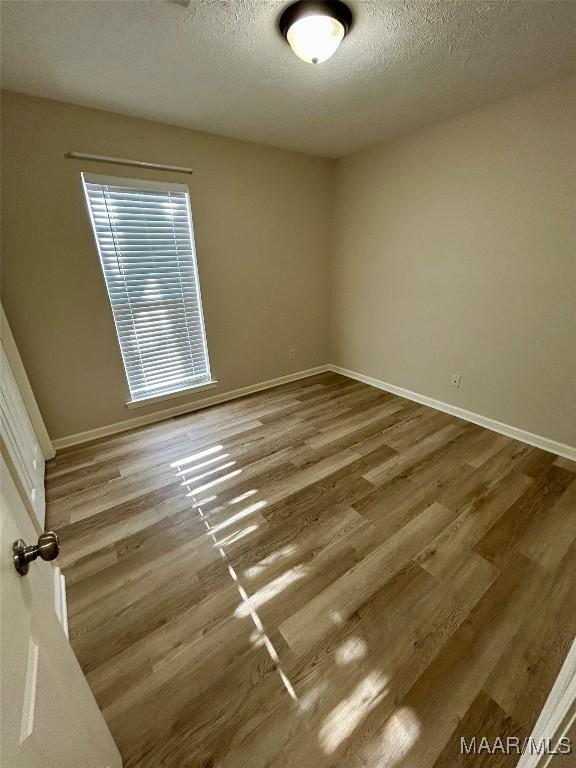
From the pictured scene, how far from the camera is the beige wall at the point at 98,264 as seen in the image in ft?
6.55

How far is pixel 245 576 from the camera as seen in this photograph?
1.43 metres

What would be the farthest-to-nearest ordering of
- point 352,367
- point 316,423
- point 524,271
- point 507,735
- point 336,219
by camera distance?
point 352,367 → point 336,219 → point 316,423 → point 524,271 → point 507,735

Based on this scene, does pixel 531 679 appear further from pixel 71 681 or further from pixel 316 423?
pixel 316 423

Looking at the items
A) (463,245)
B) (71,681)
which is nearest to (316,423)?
(463,245)

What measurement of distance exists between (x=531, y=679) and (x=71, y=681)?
54.9 inches

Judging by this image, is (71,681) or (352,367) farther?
(352,367)

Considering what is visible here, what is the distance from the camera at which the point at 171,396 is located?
2.90 metres

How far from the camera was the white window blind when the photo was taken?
7.51 feet

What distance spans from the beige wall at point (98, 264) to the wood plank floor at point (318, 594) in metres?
0.73

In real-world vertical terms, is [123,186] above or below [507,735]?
above

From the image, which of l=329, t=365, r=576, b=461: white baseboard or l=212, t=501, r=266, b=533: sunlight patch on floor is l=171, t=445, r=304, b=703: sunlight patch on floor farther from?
l=329, t=365, r=576, b=461: white baseboard

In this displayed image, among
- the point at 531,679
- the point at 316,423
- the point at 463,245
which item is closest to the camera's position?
the point at 531,679

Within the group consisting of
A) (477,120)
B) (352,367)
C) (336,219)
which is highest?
(477,120)

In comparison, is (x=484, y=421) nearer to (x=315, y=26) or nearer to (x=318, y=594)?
(x=318, y=594)
